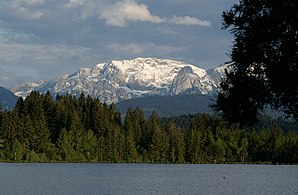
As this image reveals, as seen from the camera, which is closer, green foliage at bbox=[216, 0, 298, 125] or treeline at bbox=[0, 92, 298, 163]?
green foliage at bbox=[216, 0, 298, 125]

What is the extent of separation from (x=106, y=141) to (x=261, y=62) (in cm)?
15964

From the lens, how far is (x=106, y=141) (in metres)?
176

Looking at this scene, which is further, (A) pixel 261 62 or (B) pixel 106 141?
(B) pixel 106 141

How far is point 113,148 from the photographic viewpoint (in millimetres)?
176875

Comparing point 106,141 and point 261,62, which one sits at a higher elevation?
point 106,141

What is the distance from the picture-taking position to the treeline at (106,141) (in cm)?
16500

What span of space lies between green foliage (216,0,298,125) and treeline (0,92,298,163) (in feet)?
473

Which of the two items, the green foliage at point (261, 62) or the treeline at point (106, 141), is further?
the treeline at point (106, 141)

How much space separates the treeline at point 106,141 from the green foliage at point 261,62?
473 feet

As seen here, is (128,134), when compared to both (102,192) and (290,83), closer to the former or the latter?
(102,192)

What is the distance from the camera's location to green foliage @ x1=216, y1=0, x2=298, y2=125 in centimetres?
1728

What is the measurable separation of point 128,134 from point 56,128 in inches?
895

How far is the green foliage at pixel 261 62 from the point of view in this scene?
17281mm

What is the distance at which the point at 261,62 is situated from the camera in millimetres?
17953
